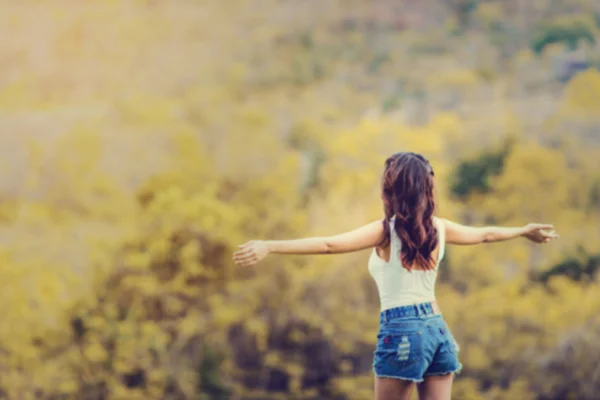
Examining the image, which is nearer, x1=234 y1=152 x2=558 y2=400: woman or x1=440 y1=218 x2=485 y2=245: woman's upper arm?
x1=234 y1=152 x2=558 y2=400: woman

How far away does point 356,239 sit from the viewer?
2.62 metres

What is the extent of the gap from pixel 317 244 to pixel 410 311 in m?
0.31

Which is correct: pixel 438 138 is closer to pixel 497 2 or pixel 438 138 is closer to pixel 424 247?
pixel 497 2

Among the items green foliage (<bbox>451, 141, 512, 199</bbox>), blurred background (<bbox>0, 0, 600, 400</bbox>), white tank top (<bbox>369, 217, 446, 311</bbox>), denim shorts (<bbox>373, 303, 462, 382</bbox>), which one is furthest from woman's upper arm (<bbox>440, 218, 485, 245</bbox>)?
green foliage (<bbox>451, 141, 512, 199</bbox>)

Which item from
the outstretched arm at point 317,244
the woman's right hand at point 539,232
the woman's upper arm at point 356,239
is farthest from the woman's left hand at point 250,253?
the woman's right hand at point 539,232

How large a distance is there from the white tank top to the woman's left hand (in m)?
0.35

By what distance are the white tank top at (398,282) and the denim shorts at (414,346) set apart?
0.07ft

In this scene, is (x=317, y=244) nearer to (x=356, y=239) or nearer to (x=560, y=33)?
(x=356, y=239)

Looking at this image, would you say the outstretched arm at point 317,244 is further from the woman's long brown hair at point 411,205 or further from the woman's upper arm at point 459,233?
the woman's upper arm at point 459,233

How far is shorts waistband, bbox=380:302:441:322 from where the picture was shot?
8.69 feet

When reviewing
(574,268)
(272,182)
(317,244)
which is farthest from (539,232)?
(272,182)

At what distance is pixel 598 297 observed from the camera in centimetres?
712

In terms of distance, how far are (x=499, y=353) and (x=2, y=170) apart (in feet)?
13.1

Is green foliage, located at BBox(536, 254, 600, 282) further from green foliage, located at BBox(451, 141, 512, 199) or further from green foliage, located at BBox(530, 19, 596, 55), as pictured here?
green foliage, located at BBox(530, 19, 596, 55)
